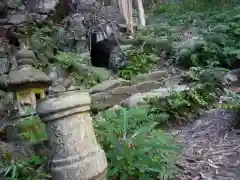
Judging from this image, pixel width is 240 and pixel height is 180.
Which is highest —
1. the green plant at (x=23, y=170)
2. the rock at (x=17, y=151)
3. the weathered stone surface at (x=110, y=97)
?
the green plant at (x=23, y=170)

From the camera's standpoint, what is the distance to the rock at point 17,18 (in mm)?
7895

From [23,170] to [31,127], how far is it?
3.87 ft

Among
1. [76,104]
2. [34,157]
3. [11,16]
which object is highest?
[11,16]

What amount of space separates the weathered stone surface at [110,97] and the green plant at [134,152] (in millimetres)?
2208

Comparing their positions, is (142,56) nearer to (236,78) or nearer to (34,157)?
(236,78)

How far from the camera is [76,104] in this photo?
170 cm

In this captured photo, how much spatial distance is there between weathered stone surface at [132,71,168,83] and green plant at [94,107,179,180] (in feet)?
10.8

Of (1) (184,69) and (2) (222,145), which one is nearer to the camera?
(2) (222,145)

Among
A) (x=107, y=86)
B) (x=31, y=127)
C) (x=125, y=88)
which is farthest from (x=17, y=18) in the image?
(x=31, y=127)

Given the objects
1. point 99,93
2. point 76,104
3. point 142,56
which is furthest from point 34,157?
point 142,56

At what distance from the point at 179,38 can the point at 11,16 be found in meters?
4.61

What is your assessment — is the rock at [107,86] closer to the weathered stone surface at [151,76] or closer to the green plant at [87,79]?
the weathered stone surface at [151,76]

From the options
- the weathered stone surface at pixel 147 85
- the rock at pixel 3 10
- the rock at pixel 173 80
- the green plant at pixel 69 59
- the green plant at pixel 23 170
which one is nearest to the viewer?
the green plant at pixel 23 170

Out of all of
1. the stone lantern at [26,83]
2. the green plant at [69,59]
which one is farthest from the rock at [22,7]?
the stone lantern at [26,83]
